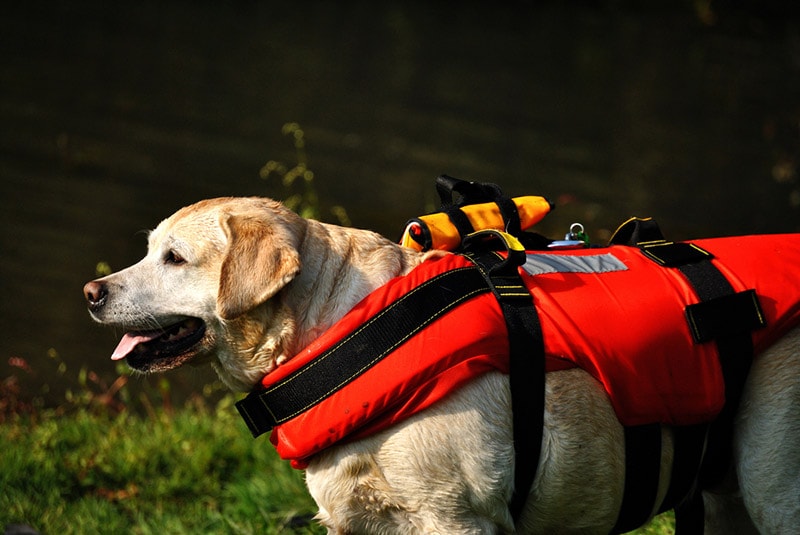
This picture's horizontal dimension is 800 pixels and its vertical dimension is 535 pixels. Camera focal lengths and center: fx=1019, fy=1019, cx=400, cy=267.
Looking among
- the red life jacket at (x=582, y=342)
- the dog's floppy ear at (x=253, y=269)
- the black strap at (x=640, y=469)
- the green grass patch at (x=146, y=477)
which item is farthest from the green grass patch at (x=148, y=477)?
the dog's floppy ear at (x=253, y=269)

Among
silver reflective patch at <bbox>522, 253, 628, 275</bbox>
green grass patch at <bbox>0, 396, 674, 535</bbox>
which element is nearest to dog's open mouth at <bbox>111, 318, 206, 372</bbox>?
silver reflective patch at <bbox>522, 253, 628, 275</bbox>

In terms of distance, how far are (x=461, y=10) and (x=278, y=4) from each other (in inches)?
207

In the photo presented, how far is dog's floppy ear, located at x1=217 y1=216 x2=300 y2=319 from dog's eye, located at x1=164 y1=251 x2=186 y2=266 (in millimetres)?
243

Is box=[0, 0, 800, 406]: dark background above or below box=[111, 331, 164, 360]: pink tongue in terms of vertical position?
below

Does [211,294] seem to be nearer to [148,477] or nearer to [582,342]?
[582,342]

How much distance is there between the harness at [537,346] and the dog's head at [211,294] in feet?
0.60

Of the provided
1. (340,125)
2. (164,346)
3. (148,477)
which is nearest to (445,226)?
(164,346)

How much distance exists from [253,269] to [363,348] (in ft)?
1.59

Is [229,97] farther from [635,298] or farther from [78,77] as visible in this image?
[635,298]

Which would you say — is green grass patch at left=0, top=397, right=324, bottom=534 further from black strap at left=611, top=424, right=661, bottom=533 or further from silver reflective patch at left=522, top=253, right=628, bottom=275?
silver reflective patch at left=522, top=253, right=628, bottom=275

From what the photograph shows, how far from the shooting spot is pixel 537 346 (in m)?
3.52

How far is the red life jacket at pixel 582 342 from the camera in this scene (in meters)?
3.39

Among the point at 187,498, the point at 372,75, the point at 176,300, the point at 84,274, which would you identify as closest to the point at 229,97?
the point at 372,75

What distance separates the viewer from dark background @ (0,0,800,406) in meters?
10.3
